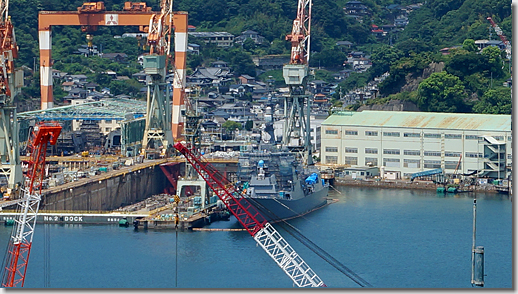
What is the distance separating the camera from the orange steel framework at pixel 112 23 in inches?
2283

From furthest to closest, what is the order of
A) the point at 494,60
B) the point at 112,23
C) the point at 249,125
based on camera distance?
1. the point at 494,60
2. the point at 249,125
3. the point at 112,23

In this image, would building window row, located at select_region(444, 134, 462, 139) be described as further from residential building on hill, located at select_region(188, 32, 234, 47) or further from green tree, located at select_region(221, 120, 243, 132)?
residential building on hill, located at select_region(188, 32, 234, 47)

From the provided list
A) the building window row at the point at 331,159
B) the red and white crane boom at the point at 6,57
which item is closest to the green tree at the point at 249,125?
the building window row at the point at 331,159

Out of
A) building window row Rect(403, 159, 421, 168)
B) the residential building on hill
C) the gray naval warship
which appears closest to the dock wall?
the gray naval warship

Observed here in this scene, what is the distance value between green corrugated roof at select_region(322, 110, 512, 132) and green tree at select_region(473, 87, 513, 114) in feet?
23.7

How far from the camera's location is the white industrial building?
5438 cm

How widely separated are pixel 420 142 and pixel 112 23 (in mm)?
15560

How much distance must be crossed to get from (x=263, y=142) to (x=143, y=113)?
512 inches

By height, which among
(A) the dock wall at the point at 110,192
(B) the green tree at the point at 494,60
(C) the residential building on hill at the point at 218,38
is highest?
(C) the residential building on hill at the point at 218,38

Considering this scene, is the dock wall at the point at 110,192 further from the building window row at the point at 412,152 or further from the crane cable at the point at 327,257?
the building window row at the point at 412,152

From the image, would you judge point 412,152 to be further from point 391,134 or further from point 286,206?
point 286,206

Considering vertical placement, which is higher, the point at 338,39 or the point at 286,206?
the point at 338,39

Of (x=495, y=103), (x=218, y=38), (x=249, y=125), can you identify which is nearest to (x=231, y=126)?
(x=249, y=125)

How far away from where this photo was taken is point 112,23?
60.9 meters
